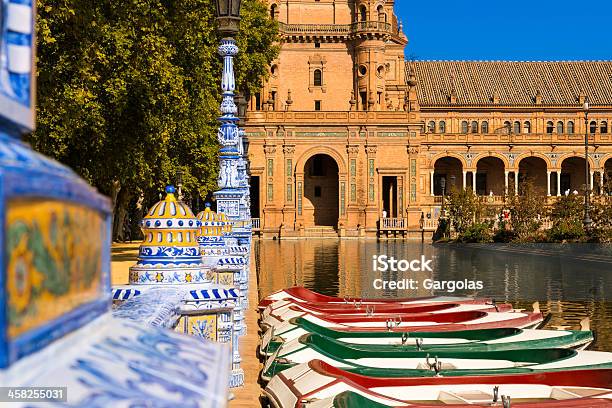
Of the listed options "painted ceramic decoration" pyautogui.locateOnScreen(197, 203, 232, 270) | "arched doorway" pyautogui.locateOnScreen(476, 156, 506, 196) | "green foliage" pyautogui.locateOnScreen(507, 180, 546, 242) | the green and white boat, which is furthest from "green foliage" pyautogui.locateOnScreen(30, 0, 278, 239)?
"arched doorway" pyautogui.locateOnScreen(476, 156, 506, 196)

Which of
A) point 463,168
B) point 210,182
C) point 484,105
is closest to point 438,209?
point 463,168

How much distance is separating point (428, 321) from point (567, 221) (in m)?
32.3

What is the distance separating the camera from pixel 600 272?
30438mm

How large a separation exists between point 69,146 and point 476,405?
19123mm

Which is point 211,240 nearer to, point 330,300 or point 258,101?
point 330,300

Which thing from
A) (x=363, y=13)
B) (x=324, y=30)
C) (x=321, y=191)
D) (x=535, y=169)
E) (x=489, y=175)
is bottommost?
(x=321, y=191)

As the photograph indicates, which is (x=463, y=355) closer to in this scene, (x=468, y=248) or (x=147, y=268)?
(x=147, y=268)

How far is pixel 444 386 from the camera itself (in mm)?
8992

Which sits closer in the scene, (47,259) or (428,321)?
(47,259)

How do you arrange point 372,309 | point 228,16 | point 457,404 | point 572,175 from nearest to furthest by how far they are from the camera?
point 457,404, point 228,16, point 372,309, point 572,175

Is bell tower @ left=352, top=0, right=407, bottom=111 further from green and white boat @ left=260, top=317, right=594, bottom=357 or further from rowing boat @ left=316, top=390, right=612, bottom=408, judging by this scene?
rowing boat @ left=316, top=390, right=612, bottom=408

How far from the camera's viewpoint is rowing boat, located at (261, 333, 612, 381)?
10.3 metres

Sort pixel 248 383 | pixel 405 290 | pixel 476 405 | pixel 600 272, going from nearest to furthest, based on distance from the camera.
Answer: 1. pixel 476 405
2. pixel 248 383
3. pixel 405 290
4. pixel 600 272

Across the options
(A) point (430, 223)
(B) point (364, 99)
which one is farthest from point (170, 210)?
(B) point (364, 99)
